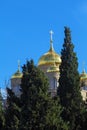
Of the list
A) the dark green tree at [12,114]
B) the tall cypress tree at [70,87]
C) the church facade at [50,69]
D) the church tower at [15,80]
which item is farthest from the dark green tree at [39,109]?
the church tower at [15,80]

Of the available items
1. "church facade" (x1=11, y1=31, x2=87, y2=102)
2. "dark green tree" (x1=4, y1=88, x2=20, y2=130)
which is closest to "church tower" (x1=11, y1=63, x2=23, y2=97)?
"church facade" (x1=11, y1=31, x2=87, y2=102)

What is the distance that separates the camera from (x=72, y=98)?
33.8 metres

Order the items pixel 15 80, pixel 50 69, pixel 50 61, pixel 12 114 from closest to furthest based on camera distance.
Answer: pixel 12 114
pixel 50 69
pixel 50 61
pixel 15 80

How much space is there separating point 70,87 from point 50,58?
976 inches

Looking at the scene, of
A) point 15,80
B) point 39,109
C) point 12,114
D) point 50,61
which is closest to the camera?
point 39,109

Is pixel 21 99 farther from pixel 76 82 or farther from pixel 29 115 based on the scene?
pixel 76 82

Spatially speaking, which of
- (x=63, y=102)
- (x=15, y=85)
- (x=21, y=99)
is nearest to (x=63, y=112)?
(x=63, y=102)

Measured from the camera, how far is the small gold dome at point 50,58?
58812mm

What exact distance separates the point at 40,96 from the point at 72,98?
16.4 feet

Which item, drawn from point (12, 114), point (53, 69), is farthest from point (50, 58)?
point (12, 114)

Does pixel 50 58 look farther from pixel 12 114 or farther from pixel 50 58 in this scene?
pixel 12 114

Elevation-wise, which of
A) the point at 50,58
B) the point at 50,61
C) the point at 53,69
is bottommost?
the point at 53,69

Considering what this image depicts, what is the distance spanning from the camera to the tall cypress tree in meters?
33.2

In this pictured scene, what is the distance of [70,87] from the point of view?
1351 inches
